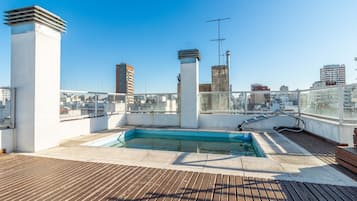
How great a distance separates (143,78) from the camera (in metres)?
21.0

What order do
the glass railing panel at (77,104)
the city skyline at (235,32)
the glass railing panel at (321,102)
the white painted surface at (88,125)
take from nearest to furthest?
the glass railing panel at (321,102)
the white painted surface at (88,125)
the glass railing panel at (77,104)
the city skyline at (235,32)

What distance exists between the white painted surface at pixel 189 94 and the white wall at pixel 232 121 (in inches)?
19.8

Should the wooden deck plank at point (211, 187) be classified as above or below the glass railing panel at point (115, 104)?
below

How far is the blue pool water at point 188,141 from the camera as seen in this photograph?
5.14m

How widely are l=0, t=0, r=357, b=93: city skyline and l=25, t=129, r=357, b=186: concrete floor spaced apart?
11.4 feet

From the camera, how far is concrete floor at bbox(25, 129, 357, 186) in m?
2.65

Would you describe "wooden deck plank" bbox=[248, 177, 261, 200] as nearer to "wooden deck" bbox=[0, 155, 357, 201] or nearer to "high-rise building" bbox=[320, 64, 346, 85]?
"wooden deck" bbox=[0, 155, 357, 201]

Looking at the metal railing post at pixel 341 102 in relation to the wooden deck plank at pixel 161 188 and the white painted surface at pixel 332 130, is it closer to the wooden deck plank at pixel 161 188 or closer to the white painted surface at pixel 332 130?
the white painted surface at pixel 332 130

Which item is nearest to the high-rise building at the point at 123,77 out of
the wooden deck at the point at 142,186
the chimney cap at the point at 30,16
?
the chimney cap at the point at 30,16

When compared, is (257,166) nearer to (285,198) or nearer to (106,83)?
(285,198)

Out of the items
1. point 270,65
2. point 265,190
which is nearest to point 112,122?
point 265,190

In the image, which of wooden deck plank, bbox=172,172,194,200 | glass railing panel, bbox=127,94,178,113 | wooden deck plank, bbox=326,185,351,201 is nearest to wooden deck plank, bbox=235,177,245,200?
wooden deck plank, bbox=172,172,194,200

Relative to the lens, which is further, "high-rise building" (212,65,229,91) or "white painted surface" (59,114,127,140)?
"high-rise building" (212,65,229,91)

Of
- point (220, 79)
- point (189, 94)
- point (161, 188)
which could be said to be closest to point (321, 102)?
point (220, 79)
